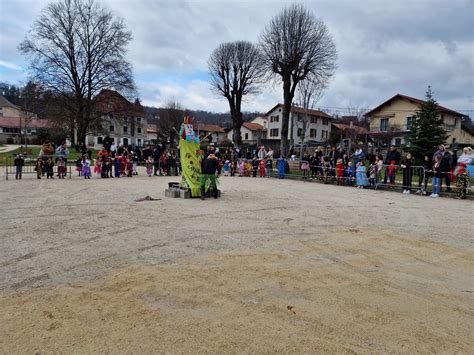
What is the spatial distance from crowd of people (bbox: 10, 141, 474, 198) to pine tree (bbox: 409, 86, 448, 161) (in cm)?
660

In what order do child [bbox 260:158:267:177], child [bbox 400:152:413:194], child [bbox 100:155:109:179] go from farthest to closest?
child [bbox 260:158:267:177] → child [bbox 100:155:109:179] → child [bbox 400:152:413:194]

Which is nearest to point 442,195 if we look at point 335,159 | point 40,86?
point 335,159

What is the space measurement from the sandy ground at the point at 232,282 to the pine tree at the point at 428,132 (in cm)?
1899

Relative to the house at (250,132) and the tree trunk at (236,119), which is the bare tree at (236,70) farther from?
the house at (250,132)

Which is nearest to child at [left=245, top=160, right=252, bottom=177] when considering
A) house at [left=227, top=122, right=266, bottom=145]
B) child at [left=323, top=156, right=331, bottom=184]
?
child at [left=323, top=156, right=331, bottom=184]

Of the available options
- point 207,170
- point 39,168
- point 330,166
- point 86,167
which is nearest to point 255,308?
point 207,170

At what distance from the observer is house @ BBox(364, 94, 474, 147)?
49.3 m

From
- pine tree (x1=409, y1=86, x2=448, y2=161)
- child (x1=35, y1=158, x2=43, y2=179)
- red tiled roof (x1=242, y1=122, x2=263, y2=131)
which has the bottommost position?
child (x1=35, y1=158, x2=43, y2=179)

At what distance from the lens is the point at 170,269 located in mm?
5668

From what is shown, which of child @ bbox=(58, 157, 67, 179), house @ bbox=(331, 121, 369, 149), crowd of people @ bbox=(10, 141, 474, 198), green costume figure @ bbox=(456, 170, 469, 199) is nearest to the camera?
green costume figure @ bbox=(456, 170, 469, 199)

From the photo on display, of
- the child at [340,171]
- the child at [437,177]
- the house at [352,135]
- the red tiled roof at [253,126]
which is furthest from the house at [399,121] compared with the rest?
the child at [437,177]

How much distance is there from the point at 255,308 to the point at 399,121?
52.5m

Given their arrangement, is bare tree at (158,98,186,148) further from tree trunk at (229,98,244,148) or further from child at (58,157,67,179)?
child at (58,157,67,179)

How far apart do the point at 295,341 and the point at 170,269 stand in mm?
2584
